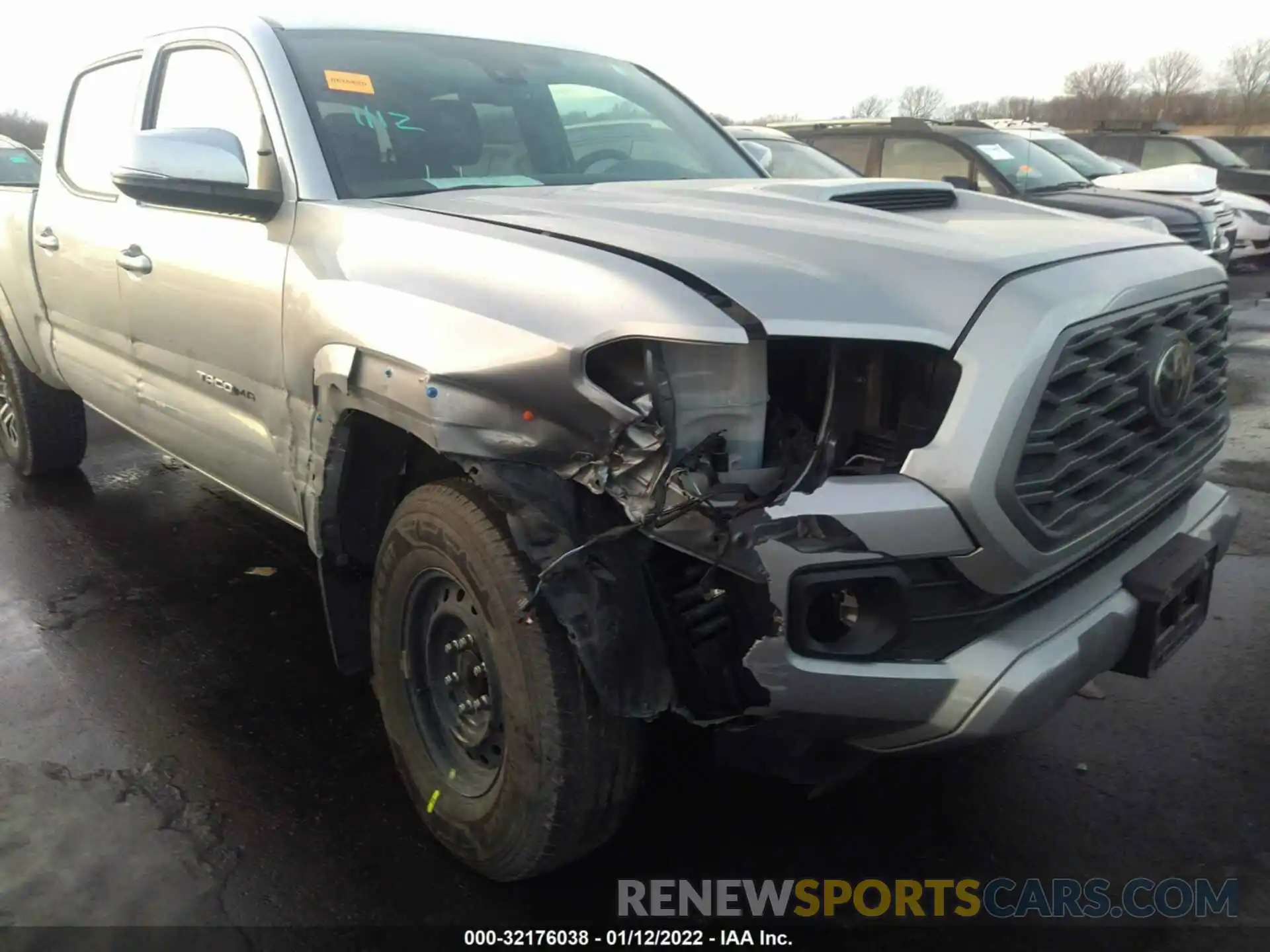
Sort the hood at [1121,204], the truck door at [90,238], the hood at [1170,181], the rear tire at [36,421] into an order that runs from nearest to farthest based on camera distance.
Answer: the truck door at [90,238] → the rear tire at [36,421] → the hood at [1121,204] → the hood at [1170,181]

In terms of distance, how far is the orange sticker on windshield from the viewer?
9.89ft

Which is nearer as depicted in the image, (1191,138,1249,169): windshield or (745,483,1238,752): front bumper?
(745,483,1238,752): front bumper

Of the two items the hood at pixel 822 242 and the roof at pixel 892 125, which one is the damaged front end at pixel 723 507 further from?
the roof at pixel 892 125

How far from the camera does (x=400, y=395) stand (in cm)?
229

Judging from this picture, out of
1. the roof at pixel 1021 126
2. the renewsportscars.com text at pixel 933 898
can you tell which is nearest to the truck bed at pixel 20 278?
the renewsportscars.com text at pixel 933 898

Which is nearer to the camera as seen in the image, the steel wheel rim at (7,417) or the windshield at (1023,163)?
the steel wheel rim at (7,417)

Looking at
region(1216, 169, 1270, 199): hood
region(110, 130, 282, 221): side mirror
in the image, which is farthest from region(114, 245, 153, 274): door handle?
region(1216, 169, 1270, 199): hood

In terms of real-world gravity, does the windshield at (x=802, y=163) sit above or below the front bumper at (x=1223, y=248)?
above

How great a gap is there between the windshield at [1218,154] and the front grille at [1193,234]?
669 cm

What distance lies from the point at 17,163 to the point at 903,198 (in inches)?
457

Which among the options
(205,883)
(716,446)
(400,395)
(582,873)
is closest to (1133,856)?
(582,873)

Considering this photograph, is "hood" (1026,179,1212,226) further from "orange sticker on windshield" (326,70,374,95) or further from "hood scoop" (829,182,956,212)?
"orange sticker on windshield" (326,70,374,95)

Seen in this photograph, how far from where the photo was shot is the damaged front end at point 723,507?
1902mm

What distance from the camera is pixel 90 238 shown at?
12.9 ft
